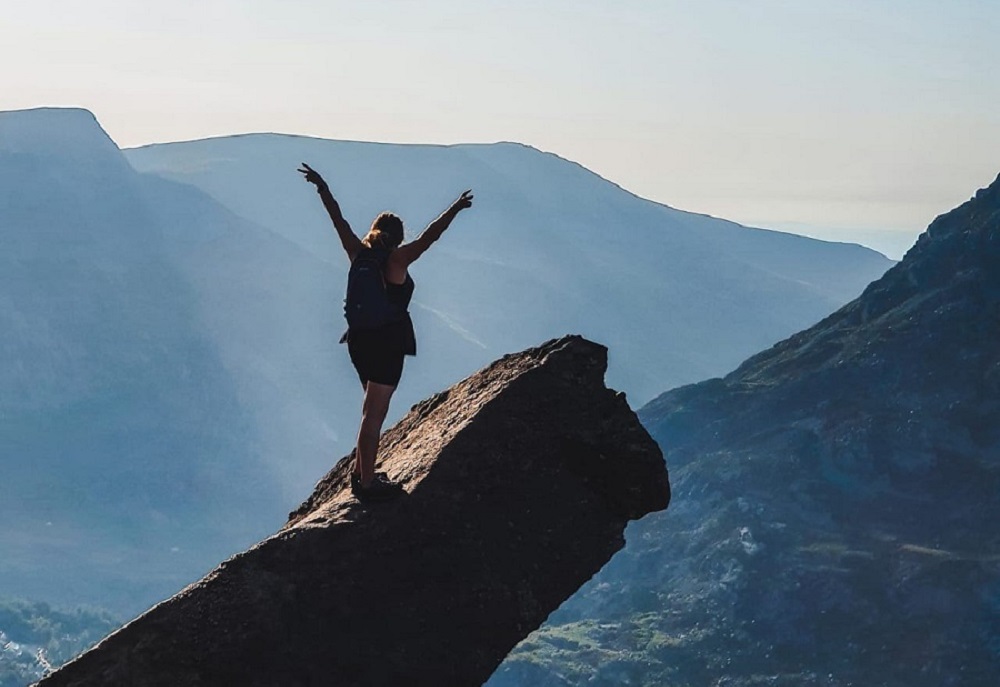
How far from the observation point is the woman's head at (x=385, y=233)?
2088 cm

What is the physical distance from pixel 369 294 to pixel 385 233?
3.35 ft

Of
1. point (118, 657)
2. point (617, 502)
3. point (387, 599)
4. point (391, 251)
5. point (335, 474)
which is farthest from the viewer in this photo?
point (335, 474)

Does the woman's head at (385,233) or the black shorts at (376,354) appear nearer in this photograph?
the woman's head at (385,233)

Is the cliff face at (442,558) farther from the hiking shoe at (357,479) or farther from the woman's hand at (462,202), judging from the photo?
the woman's hand at (462,202)

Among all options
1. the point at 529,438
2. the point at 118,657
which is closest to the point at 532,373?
the point at 529,438

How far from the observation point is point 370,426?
21453 millimetres

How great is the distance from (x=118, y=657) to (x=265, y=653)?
2029 mm

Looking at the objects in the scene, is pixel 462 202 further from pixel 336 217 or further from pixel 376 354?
pixel 376 354

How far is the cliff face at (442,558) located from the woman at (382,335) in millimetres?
584

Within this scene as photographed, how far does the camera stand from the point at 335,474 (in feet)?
84.7

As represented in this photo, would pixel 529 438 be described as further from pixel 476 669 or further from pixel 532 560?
pixel 476 669

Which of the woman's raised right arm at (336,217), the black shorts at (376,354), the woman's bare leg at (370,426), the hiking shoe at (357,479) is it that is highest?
the woman's raised right arm at (336,217)

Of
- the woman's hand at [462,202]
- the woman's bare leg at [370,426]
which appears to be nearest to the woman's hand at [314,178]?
the woman's hand at [462,202]

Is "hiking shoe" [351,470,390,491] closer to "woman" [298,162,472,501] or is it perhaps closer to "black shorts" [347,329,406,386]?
"woman" [298,162,472,501]
